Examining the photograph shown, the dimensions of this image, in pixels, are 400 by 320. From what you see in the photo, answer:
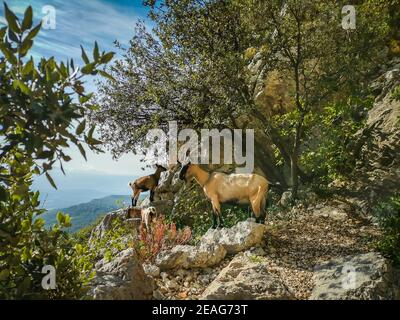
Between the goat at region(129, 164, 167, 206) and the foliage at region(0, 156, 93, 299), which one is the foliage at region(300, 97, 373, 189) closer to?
the goat at region(129, 164, 167, 206)

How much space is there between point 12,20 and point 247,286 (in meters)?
5.20

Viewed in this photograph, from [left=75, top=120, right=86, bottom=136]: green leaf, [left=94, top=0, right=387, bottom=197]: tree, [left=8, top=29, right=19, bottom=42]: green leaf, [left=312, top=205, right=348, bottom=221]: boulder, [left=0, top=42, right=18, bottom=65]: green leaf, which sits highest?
[left=94, top=0, right=387, bottom=197]: tree

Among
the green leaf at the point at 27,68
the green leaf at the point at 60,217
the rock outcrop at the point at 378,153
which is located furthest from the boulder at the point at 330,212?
the green leaf at the point at 27,68

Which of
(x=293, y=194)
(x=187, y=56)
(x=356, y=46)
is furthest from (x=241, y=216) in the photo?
(x=356, y=46)

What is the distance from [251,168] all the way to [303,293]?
31.9ft

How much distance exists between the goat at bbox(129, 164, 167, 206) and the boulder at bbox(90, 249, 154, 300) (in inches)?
374

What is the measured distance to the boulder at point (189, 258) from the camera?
27.2 feet

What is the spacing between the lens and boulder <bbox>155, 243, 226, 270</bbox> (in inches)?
326

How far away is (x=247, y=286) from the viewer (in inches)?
255

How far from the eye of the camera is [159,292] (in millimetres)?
7168

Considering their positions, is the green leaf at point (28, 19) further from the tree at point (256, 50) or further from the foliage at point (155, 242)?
the tree at point (256, 50)

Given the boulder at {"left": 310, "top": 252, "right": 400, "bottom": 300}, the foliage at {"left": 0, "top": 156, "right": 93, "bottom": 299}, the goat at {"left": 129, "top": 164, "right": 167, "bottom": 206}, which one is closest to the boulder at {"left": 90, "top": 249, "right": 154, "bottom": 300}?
the foliage at {"left": 0, "top": 156, "right": 93, "bottom": 299}

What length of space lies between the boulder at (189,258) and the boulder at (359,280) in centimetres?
220
